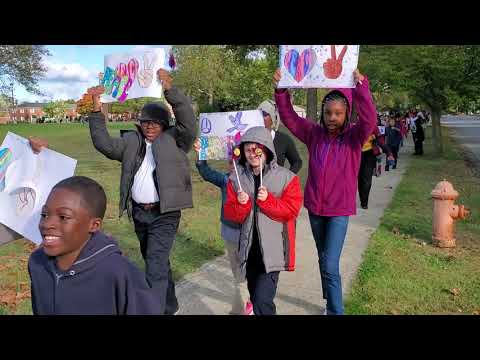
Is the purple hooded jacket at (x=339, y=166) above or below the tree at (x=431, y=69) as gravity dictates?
below

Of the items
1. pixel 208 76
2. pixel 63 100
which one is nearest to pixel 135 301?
pixel 208 76

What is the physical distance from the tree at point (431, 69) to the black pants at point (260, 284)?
1429cm

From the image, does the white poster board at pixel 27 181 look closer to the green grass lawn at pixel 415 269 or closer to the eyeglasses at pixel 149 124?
the eyeglasses at pixel 149 124

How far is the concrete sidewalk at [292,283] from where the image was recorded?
4629 mm

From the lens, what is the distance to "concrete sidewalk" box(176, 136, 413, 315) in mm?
4629

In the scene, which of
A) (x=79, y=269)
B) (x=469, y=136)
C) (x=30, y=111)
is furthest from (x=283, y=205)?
(x=30, y=111)

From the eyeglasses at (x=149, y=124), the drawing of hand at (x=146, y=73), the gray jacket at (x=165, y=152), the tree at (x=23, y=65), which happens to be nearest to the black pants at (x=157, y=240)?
the gray jacket at (x=165, y=152)

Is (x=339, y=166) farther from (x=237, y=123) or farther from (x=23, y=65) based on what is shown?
(x=23, y=65)

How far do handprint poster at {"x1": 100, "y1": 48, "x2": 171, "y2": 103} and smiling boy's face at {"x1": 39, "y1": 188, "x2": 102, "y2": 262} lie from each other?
7.09ft

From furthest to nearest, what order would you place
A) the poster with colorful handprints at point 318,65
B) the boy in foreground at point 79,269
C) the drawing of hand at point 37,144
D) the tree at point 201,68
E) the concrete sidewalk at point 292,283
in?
the tree at point 201,68 < the concrete sidewalk at point 292,283 < the poster with colorful handprints at point 318,65 < the drawing of hand at point 37,144 < the boy in foreground at point 79,269

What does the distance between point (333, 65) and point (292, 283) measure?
2247 millimetres

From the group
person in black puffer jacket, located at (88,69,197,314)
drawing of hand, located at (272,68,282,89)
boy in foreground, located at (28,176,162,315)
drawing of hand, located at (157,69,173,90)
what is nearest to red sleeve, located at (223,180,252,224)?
person in black puffer jacket, located at (88,69,197,314)

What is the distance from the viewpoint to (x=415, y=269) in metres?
5.74

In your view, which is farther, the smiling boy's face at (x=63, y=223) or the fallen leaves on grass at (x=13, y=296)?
the fallen leaves on grass at (x=13, y=296)
